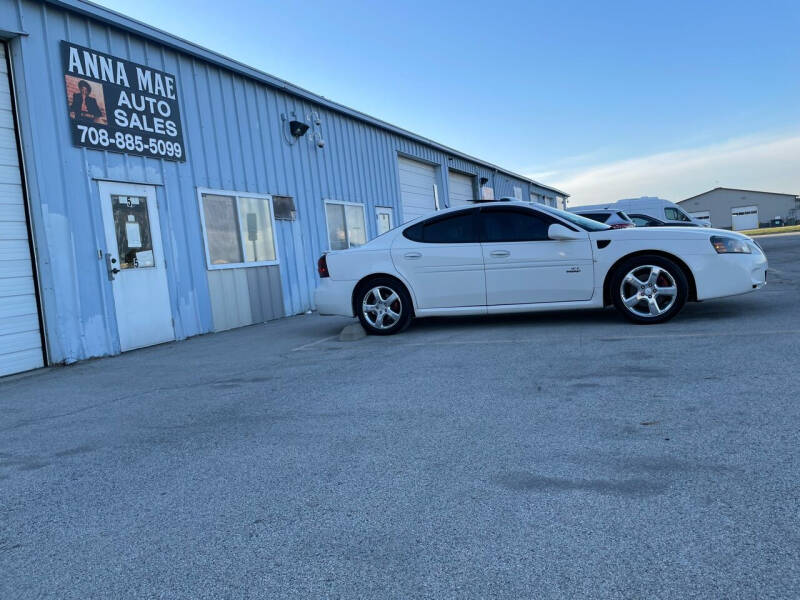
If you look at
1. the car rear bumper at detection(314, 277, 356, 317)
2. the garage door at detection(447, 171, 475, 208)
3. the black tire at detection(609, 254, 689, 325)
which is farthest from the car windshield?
the garage door at detection(447, 171, 475, 208)

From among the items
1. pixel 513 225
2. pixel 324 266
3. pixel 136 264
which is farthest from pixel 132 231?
pixel 513 225

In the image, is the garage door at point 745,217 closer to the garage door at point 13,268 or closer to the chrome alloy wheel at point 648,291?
the chrome alloy wheel at point 648,291

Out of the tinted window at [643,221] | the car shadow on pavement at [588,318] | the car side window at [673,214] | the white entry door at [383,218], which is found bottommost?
the car shadow on pavement at [588,318]

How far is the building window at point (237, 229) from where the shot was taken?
9.47 metres

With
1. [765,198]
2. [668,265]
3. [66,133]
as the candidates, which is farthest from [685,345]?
[765,198]

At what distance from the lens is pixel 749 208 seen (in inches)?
2776

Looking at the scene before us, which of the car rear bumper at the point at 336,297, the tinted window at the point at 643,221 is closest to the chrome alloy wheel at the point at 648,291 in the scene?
the car rear bumper at the point at 336,297

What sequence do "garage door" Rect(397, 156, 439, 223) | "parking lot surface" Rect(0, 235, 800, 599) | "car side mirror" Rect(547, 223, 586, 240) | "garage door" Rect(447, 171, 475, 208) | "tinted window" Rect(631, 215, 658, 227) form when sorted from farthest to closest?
"garage door" Rect(447, 171, 475, 208) → "garage door" Rect(397, 156, 439, 223) → "tinted window" Rect(631, 215, 658, 227) → "car side mirror" Rect(547, 223, 586, 240) → "parking lot surface" Rect(0, 235, 800, 599)

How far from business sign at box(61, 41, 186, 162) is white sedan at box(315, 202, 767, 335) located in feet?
10.9

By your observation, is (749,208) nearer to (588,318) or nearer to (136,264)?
(588,318)

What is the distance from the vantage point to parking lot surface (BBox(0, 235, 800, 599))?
1.92 metres

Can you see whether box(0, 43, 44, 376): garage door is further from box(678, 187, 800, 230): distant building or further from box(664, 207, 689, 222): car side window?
box(678, 187, 800, 230): distant building

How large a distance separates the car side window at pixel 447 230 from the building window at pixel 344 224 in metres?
5.48

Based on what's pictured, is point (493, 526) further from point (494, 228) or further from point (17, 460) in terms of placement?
point (494, 228)
